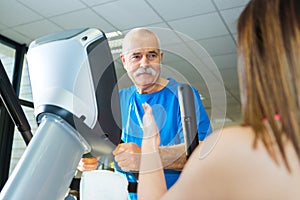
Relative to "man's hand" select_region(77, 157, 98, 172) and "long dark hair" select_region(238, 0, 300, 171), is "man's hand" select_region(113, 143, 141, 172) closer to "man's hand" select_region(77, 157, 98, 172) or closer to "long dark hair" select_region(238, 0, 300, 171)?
"man's hand" select_region(77, 157, 98, 172)

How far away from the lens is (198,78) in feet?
2.01

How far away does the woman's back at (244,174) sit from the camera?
29cm

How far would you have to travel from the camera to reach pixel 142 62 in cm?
60

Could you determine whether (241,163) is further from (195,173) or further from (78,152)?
(78,152)

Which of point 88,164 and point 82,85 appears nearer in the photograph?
point 82,85

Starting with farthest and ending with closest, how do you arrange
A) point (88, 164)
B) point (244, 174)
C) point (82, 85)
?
point (88, 164) < point (82, 85) < point (244, 174)

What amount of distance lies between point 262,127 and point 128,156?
0.24m

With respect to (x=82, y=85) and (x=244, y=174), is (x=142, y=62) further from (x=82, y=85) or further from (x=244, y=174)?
(x=244, y=174)

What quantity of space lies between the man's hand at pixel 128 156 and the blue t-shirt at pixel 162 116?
0.04m

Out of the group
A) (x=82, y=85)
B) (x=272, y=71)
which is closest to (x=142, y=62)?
(x=82, y=85)

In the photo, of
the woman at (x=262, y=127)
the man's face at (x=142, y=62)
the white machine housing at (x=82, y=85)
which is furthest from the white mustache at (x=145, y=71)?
the woman at (x=262, y=127)

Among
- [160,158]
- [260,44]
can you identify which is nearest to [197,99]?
[160,158]

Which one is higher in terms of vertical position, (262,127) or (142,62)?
(142,62)

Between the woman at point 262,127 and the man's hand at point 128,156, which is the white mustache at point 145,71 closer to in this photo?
the man's hand at point 128,156
